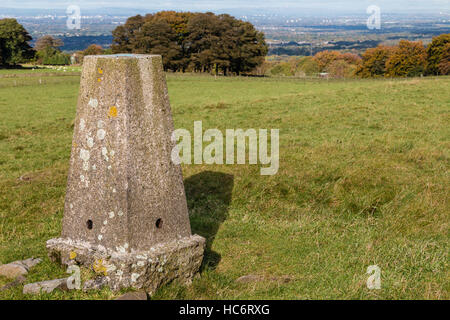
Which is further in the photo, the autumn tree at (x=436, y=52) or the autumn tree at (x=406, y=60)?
the autumn tree at (x=406, y=60)

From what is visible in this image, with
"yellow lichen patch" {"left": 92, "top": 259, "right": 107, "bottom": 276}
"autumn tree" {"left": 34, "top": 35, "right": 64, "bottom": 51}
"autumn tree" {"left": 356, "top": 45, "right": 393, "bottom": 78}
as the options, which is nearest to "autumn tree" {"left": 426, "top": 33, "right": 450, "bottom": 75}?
"autumn tree" {"left": 356, "top": 45, "right": 393, "bottom": 78}

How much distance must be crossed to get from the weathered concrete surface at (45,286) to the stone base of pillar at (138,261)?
433 mm

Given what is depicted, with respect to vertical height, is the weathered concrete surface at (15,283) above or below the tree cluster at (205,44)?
below

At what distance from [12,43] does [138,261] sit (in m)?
92.4

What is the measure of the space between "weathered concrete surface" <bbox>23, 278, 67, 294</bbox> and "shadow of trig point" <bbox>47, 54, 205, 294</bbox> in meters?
0.45

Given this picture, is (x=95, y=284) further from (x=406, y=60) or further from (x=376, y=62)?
(x=376, y=62)

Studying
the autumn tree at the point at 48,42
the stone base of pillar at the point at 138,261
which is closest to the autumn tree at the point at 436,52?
the stone base of pillar at the point at 138,261

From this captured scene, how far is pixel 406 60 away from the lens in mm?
89750

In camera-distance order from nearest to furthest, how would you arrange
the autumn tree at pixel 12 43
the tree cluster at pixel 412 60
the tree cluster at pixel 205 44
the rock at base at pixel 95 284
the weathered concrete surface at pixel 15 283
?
the rock at base at pixel 95 284, the weathered concrete surface at pixel 15 283, the tree cluster at pixel 205 44, the autumn tree at pixel 12 43, the tree cluster at pixel 412 60

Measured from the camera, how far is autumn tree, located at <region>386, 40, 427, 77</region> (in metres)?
89.1

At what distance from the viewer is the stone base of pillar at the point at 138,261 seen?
578cm

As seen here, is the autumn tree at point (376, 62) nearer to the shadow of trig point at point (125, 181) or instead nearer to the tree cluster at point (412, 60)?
the tree cluster at point (412, 60)

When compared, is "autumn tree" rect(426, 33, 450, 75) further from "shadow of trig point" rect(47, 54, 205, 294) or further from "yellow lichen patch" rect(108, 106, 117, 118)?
"yellow lichen patch" rect(108, 106, 117, 118)

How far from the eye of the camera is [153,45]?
7806cm
